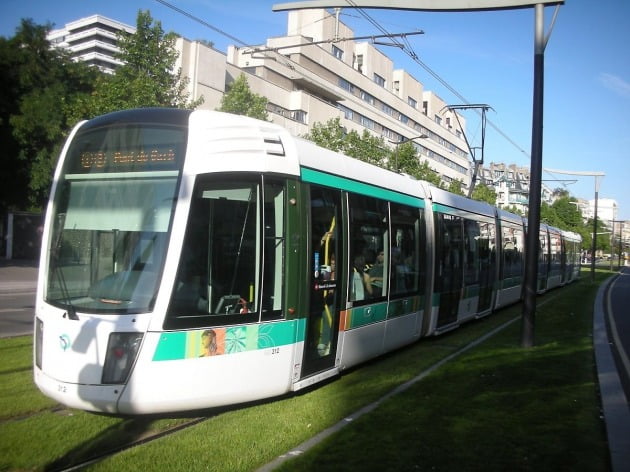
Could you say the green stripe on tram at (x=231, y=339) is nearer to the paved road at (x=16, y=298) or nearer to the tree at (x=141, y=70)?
the paved road at (x=16, y=298)

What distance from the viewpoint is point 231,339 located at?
18.8ft

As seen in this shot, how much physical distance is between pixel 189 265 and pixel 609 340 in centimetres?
1027

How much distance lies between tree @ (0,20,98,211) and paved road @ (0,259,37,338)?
13.1ft

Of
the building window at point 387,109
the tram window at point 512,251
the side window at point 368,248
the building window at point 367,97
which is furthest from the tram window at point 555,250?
the building window at point 387,109

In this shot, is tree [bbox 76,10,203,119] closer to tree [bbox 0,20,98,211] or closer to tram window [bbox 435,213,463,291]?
tree [bbox 0,20,98,211]

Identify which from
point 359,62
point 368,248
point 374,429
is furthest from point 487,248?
point 359,62

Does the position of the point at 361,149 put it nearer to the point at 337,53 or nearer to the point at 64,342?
the point at 337,53

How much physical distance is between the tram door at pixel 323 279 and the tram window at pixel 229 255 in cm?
61

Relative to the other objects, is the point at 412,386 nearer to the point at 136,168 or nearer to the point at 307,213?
the point at 307,213

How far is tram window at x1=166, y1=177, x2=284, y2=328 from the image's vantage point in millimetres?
5495

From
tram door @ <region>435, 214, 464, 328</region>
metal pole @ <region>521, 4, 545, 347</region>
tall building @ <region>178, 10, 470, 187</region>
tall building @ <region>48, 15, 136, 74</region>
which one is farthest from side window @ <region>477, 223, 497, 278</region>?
tall building @ <region>48, 15, 136, 74</region>

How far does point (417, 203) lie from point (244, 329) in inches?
208

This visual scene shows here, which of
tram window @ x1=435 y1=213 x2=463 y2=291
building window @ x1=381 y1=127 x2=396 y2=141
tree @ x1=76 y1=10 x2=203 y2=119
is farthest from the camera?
building window @ x1=381 y1=127 x2=396 y2=141

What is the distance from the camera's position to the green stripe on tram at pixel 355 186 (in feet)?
22.3
